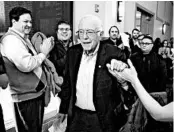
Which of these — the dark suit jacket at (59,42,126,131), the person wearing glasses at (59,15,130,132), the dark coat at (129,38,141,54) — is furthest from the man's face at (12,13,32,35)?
the dark coat at (129,38,141,54)

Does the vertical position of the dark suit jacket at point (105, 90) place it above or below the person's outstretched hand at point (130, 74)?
below

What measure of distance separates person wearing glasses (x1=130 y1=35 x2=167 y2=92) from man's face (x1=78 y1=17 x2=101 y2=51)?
1277 mm

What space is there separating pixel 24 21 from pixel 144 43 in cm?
162

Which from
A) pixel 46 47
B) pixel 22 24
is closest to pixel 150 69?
pixel 46 47

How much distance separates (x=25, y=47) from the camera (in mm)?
1635

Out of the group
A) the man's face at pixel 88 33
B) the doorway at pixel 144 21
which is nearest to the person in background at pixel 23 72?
the man's face at pixel 88 33

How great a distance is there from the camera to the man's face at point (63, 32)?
2275 mm

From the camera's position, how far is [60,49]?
2.19m

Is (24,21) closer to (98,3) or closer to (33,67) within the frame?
(33,67)

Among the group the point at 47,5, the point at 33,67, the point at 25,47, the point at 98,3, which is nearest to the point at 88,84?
the point at 33,67

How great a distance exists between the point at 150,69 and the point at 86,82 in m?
1.36

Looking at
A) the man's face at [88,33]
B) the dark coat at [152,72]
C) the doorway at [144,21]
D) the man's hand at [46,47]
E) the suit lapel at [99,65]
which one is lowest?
the dark coat at [152,72]

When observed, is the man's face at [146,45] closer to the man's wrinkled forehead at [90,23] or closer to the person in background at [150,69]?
the person in background at [150,69]

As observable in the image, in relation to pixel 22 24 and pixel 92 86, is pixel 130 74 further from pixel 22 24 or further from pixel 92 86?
pixel 22 24
